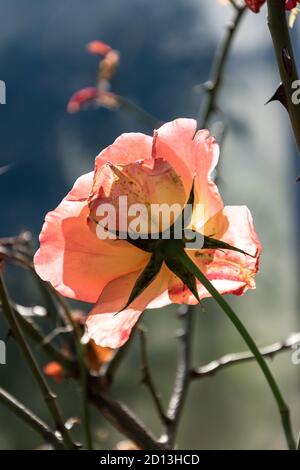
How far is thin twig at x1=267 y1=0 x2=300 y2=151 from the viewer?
25 cm

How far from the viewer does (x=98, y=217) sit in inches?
11.0

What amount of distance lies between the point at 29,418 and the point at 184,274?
0.13m

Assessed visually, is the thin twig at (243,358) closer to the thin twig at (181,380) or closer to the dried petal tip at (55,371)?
the thin twig at (181,380)

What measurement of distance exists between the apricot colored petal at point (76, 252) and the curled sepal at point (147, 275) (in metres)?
0.01

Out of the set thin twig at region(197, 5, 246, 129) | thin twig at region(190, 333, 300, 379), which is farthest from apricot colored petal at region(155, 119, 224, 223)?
thin twig at region(197, 5, 246, 129)

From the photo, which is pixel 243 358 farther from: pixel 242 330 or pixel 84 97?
pixel 84 97

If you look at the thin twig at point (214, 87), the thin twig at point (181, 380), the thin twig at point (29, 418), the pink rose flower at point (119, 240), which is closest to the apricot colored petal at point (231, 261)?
the pink rose flower at point (119, 240)

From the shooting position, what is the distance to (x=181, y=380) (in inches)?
23.4

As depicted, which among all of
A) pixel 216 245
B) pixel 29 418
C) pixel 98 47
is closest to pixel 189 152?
pixel 216 245

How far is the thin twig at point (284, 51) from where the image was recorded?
25 cm

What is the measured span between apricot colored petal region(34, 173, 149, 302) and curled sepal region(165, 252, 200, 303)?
0.07ft

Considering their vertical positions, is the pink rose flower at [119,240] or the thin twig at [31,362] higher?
the pink rose flower at [119,240]

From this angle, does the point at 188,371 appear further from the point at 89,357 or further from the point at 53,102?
the point at 53,102

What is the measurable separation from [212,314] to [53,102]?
0.81 m
